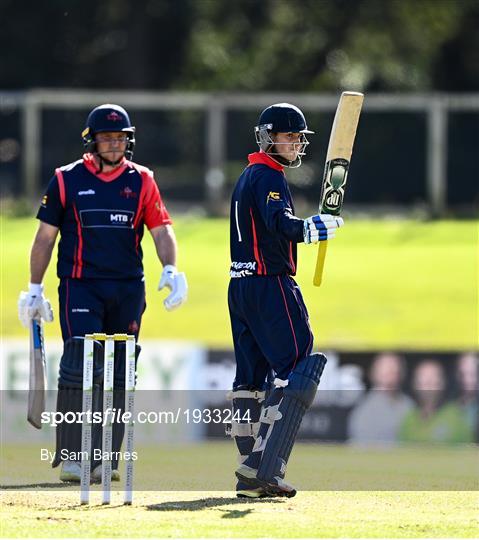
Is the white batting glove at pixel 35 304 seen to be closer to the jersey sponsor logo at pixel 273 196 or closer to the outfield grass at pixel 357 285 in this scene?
the jersey sponsor logo at pixel 273 196

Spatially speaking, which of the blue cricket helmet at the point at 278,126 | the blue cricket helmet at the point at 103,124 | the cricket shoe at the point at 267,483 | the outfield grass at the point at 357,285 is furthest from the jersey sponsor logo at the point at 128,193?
the outfield grass at the point at 357,285

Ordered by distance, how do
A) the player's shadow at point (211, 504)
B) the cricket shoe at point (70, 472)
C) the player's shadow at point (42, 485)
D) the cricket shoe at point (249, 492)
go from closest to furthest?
1. the player's shadow at point (211, 504)
2. the cricket shoe at point (249, 492)
3. the player's shadow at point (42, 485)
4. the cricket shoe at point (70, 472)

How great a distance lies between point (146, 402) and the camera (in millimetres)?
11633

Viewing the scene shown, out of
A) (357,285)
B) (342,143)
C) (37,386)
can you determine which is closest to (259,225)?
(342,143)

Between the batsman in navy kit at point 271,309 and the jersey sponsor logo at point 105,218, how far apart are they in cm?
80

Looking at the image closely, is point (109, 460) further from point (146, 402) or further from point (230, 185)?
point (230, 185)

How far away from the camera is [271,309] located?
6.69 meters

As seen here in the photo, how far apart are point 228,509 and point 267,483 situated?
1.05ft

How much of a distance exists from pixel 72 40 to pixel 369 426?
51.3ft

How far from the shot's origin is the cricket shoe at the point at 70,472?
284 inches

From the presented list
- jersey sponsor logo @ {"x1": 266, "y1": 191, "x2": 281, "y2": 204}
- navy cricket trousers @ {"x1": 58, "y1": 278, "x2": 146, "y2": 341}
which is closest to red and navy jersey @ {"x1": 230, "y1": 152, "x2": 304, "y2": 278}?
jersey sponsor logo @ {"x1": 266, "y1": 191, "x2": 281, "y2": 204}

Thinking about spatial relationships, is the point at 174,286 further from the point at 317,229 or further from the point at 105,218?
the point at 317,229

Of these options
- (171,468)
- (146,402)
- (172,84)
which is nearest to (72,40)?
(172,84)

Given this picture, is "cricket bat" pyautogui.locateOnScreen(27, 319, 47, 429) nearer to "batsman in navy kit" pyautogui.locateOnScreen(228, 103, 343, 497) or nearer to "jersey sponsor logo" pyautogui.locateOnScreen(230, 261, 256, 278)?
"batsman in navy kit" pyautogui.locateOnScreen(228, 103, 343, 497)
